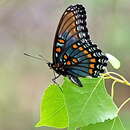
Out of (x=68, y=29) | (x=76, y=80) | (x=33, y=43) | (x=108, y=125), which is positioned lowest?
(x=108, y=125)

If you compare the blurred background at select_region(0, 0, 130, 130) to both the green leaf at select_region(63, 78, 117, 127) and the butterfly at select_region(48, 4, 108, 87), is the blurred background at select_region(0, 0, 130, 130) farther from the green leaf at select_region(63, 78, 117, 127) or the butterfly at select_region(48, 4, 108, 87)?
the green leaf at select_region(63, 78, 117, 127)

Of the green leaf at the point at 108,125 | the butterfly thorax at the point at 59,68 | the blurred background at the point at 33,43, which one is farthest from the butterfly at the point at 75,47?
the blurred background at the point at 33,43

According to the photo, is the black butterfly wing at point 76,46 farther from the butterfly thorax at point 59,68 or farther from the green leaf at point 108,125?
the green leaf at point 108,125

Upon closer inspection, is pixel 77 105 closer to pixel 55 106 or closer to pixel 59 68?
pixel 55 106

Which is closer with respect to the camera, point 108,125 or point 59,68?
point 108,125

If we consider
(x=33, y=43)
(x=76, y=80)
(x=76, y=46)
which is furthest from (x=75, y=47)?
(x=33, y=43)

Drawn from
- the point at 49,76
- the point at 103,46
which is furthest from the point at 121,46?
the point at 49,76

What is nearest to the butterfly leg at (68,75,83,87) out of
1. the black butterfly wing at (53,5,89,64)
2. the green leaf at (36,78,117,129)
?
the green leaf at (36,78,117,129)
